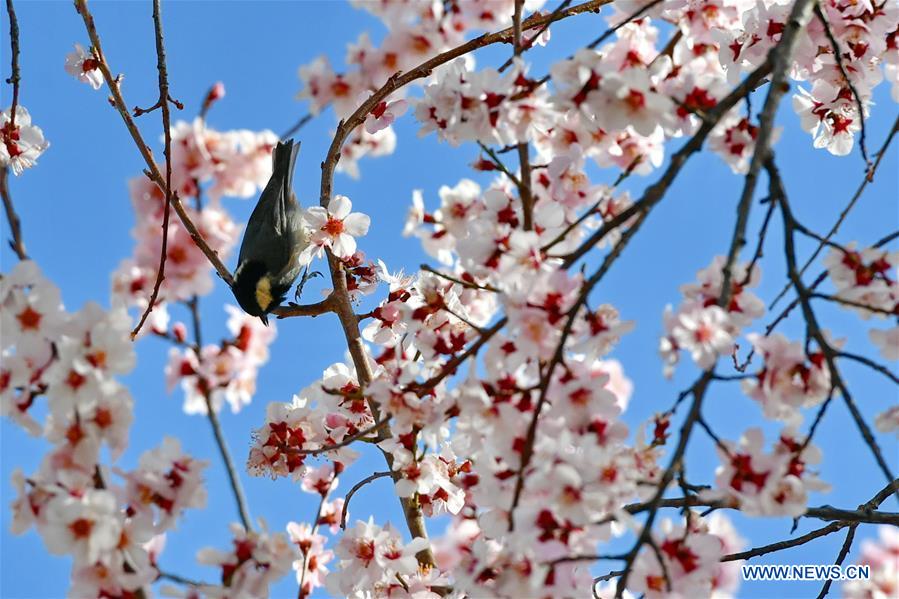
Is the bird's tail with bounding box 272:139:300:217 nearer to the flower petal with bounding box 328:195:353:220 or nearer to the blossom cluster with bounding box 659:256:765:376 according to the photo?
the flower petal with bounding box 328:195:353:220

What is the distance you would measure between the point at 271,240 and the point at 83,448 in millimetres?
3145

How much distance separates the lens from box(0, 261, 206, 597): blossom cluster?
5.40 feet

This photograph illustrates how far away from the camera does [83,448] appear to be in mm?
1677

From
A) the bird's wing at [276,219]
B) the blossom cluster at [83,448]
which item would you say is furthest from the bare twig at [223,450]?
the bird's wing at [276,219]

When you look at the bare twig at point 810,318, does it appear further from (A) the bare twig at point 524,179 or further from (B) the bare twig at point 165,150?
(B) the bare twig at point 165,150

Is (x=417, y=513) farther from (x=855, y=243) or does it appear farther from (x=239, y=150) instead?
(x=855, y=243)

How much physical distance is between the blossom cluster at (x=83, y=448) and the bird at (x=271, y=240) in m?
2.98

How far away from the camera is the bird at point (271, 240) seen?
15.6 ft

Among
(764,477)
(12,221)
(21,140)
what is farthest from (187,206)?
(764,477)

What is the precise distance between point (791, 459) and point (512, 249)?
2.27 ft

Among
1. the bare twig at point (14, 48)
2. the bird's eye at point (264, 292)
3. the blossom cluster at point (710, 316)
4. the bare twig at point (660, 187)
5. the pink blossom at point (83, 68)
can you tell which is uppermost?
the bird's eye at point (264, 292)

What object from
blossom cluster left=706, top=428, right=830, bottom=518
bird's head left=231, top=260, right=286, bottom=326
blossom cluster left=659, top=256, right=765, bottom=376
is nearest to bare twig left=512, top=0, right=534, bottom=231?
blossom cluster left=659, top=256, right=765, bottom=376

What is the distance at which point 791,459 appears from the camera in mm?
1752

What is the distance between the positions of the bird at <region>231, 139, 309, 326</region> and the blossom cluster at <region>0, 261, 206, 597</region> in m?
2.98
